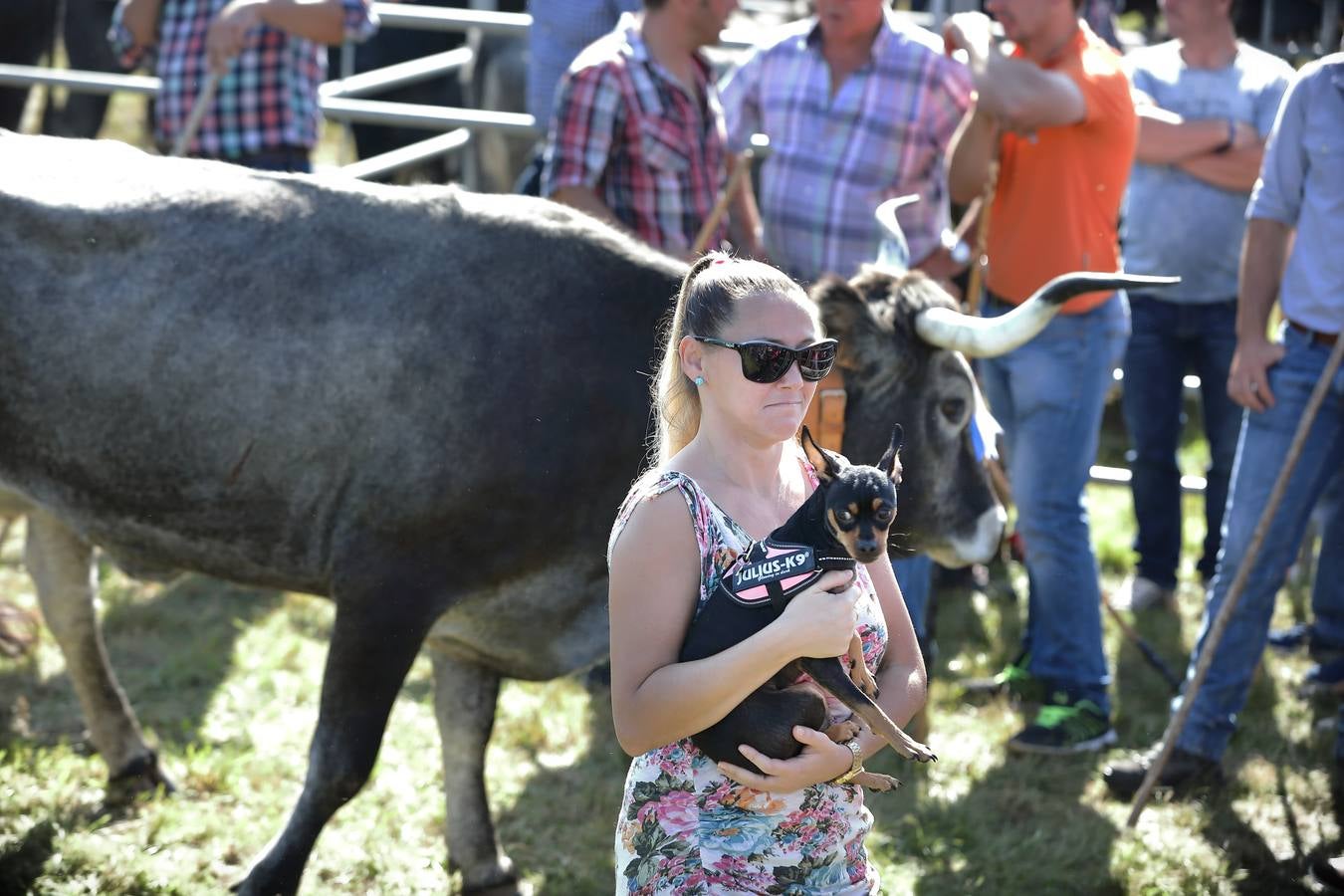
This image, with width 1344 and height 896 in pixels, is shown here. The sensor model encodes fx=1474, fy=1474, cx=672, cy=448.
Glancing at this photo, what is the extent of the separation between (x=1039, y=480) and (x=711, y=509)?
2945 mm

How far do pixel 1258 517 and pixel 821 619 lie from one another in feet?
9.20

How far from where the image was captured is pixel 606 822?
4.58 metres

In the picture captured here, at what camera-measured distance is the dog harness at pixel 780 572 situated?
2.26 meters

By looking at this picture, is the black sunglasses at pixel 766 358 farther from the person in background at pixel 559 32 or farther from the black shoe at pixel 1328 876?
the person in background at pixel 559 32

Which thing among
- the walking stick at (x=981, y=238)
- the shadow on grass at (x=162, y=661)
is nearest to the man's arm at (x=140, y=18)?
the shadow on grass at (x=162, y=661)

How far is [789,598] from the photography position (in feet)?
7.43

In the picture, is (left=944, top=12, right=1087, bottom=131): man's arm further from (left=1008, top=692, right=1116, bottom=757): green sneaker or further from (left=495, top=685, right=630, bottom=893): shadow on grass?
(left=495, top=685, right=630, bottom=893): shadow on grass

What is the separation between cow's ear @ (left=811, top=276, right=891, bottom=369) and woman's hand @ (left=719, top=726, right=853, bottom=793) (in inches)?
69.4

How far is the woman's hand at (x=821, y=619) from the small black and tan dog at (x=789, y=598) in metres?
0.02

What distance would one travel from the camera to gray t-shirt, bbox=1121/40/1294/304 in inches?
237

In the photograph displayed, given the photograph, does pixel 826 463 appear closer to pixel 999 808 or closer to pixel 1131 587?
pixel 999 808

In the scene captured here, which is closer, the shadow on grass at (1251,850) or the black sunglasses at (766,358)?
the black sunglasses at (766,358)

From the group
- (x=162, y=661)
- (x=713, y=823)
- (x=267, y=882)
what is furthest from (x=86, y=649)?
(x=713, y=823)

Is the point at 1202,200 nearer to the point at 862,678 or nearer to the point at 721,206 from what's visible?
the point at 721,206
